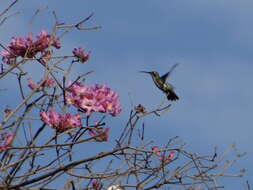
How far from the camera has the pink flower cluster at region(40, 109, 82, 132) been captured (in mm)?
3463

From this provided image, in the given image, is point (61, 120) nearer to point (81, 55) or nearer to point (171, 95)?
point (81, 55)

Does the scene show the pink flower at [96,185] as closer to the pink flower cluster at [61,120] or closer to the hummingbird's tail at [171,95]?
the pink flower cluster at [61,120]

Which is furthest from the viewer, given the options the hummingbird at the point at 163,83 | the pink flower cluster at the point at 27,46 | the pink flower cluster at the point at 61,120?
the hummingbird at the point at 163,83

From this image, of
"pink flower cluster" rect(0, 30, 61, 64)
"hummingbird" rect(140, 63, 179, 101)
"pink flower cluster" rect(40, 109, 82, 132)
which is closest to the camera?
"pink flower cluster" rect(40, 109, 82, 132)

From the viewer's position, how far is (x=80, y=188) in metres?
4.09

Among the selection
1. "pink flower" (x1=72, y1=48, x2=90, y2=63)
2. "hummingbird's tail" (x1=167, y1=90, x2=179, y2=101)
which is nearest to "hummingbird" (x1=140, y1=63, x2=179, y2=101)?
"hummingbird's tail" (x1=167, y1=90, x2=179, y2=101)

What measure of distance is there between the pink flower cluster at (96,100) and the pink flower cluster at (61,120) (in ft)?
0.29

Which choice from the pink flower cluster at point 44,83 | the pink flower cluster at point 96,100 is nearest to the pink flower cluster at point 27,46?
the pink flower cluster at point 44,83

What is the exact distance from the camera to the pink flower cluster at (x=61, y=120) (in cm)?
346

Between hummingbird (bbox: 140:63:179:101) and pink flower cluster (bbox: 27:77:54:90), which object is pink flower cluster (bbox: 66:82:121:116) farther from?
hummingbird (bbox: 140:63:179:101)

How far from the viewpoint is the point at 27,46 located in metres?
3.92

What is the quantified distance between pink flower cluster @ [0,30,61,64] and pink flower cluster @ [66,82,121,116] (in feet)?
1.78

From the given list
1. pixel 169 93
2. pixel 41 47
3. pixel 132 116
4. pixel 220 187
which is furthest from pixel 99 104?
pixel 169 93

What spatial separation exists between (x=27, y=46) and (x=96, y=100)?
726 millimetres
